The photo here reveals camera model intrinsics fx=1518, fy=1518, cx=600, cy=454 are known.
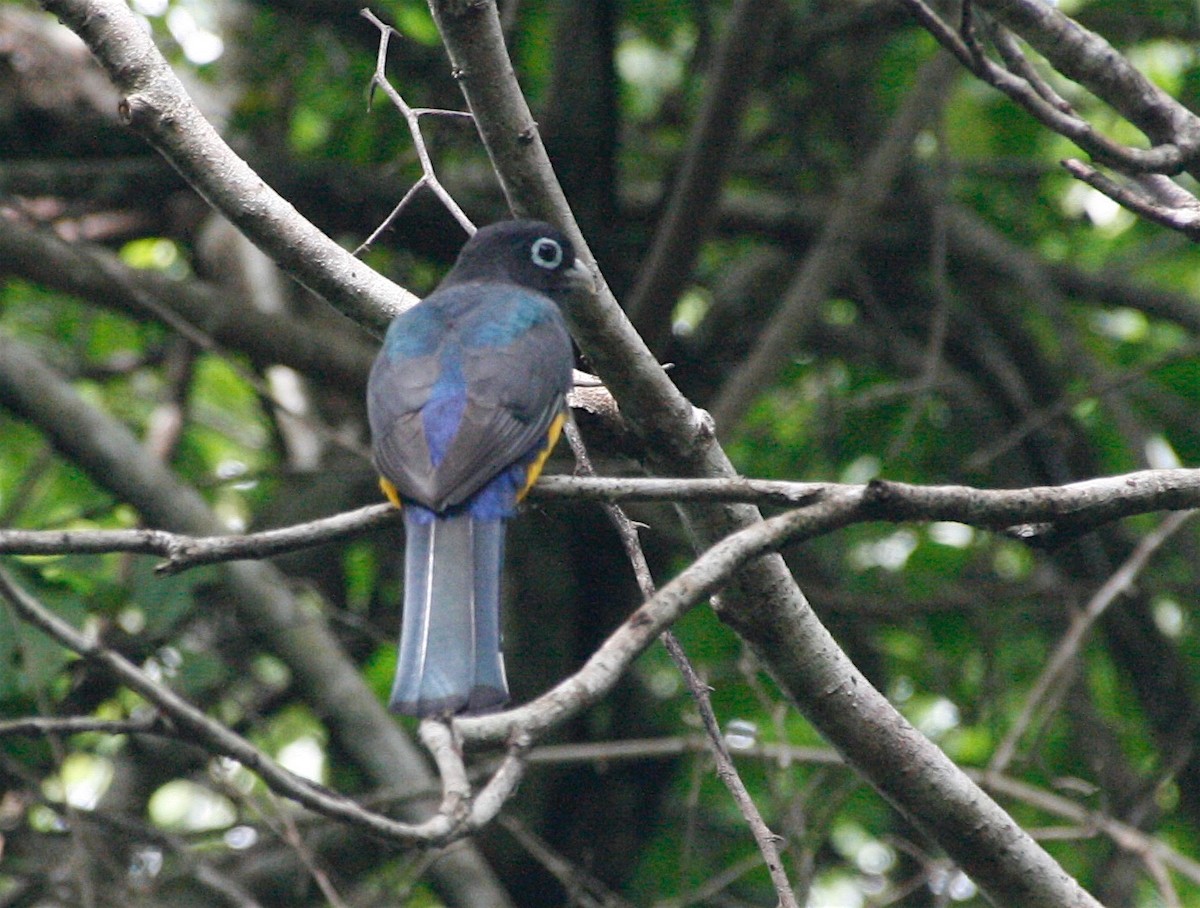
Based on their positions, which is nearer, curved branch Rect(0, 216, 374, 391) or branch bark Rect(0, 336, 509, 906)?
branch bark Rect(0, 336, 509, 906)

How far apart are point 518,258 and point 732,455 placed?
3147 mm

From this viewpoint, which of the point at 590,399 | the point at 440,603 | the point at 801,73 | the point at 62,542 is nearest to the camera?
the point at 62,542

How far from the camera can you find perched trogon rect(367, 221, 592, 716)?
2.62m

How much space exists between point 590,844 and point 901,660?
169 cm

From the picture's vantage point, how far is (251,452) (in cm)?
864

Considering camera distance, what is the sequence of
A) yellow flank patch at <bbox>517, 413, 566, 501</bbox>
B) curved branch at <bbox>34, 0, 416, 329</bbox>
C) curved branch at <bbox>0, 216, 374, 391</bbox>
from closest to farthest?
curved branch at <bbox>34, 0, 416, 329</bbox>, yellow flank patch at <bbox>517, 413, 566, 501</bbox>, curved branch at <bbox>0, 216, 374, 391</bbox>

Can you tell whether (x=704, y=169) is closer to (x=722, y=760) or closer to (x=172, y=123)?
(x=172, y=123)

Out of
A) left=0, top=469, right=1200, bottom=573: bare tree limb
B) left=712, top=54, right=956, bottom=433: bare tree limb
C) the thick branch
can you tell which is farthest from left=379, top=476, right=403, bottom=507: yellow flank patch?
left=712, top=54, right=956, bottom=433: bare tree limb

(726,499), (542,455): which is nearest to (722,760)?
(726,499)

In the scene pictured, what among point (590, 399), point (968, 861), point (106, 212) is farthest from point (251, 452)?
point (968, 861)

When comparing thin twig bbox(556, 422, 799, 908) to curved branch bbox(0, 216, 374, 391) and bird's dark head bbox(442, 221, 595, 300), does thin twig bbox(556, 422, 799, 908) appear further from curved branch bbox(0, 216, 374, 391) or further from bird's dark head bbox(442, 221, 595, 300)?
curved branch bbox(0, 216, 374, 391)

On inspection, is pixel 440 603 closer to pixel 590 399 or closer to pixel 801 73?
pixel 590 399

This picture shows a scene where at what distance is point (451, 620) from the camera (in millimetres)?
2705

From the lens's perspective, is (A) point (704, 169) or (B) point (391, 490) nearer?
(B) point (391, 490)
